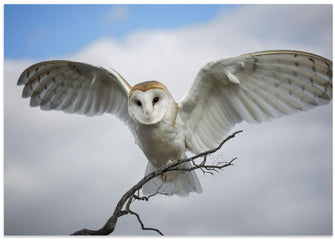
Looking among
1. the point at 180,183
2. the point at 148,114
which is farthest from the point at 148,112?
the point at 180,183

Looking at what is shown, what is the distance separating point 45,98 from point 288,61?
1.76 meters

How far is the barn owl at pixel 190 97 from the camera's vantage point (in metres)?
3.00

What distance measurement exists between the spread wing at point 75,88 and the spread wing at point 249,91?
0.54 m

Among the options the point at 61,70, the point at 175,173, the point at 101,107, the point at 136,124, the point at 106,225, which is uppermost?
the point at 61,70

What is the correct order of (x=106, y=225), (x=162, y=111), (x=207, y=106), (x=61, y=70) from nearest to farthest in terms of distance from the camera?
(x=106, y=225) < (x=162, y=111) < (x=207, y=106) < (x=61, y=70)

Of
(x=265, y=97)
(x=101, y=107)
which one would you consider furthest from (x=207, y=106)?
(x=101, y=107)

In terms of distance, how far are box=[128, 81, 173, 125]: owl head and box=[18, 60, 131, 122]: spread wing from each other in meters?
0.32

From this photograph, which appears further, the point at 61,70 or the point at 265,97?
the point at 61,70

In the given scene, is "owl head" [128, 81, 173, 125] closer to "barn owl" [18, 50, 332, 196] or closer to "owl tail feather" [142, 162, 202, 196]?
"barn owl" [18, 50, 332, 196]

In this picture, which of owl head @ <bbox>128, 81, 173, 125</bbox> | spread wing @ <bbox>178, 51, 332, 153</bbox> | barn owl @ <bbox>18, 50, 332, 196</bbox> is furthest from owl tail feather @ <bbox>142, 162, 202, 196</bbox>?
owl head @ <bbox>128, 81, 173, 125</bbox>

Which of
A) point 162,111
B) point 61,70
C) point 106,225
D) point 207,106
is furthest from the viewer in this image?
point 61,70

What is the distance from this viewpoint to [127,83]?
Result: 133 inches

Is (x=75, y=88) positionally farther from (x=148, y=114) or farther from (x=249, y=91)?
(x=249, y=91)

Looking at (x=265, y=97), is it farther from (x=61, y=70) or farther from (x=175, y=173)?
(x=61, y=70)
